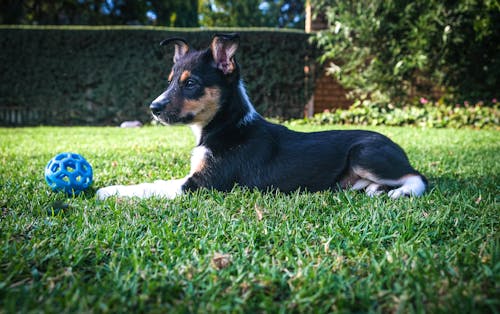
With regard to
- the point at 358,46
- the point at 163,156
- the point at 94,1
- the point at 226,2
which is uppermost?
the point at 226,2

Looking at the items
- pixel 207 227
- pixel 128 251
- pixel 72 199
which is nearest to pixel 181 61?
pixel 72 199

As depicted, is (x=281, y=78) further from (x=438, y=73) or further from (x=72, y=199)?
(x=72, y=199)

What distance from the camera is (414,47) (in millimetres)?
12164

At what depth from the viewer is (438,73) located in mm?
12781

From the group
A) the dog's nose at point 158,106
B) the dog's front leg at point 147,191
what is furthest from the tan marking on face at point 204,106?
the dog's front leg at point 147,191

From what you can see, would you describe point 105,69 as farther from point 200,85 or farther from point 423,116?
point 200,85

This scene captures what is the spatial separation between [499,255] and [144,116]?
44.2 ft

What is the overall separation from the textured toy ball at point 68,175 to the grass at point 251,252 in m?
0.15

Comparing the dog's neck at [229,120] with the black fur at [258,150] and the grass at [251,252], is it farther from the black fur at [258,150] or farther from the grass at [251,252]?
the grass at [251,252]

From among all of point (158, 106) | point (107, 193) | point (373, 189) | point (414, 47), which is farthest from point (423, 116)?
point (107, 193)

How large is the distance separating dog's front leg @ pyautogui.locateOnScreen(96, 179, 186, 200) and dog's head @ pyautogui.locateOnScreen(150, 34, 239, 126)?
605 mm

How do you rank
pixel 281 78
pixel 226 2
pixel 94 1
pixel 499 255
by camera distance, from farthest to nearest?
pixel 226 2, pixel 94 1, pixel 281 78, pixel 499 255

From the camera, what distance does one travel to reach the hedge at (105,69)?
541 inches

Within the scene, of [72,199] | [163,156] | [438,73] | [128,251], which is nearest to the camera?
[128,251]
